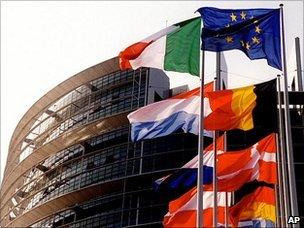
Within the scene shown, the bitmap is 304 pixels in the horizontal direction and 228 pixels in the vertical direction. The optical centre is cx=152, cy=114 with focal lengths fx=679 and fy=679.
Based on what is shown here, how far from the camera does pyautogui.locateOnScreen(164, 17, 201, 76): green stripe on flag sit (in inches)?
1109

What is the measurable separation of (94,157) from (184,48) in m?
34.7

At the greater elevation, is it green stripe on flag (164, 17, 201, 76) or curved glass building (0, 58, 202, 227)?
curved glass building (0, 58, 202, 227)

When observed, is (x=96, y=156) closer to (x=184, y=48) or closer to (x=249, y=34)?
(x=184, y=48)

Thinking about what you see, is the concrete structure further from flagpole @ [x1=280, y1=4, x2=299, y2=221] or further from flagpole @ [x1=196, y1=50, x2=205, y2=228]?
flagpole @ [x1=280, y1=4, x2=299, y2=221]

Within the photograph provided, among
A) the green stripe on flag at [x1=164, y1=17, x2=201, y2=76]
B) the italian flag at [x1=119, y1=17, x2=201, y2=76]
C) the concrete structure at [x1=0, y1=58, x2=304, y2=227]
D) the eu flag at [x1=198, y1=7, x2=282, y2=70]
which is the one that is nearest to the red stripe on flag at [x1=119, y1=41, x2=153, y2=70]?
the italian flag at [x1=119, y1=17, x2=201, y2=76]

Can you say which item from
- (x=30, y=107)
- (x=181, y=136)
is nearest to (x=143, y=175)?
(x=181, y=136)

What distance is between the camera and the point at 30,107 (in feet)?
245

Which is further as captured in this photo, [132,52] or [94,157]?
[94,157]

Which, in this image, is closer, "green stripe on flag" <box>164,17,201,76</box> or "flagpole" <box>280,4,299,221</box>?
"flagpole" <box>280,4,299,221</box>

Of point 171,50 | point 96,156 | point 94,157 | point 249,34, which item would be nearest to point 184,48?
point 171,50

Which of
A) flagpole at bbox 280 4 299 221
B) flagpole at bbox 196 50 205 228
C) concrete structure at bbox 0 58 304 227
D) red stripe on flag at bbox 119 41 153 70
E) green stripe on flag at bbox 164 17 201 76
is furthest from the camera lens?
concrete structure at bbox 0 58 304 227

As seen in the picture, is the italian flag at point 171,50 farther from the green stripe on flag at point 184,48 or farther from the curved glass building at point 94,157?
the curved glass building at point 94,157

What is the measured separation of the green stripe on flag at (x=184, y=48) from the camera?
2816cm

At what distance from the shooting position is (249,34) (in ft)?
87.9
